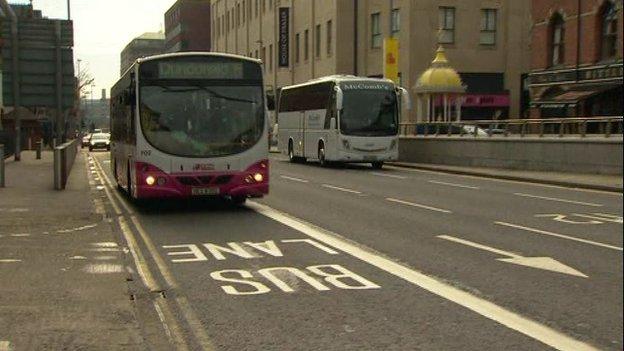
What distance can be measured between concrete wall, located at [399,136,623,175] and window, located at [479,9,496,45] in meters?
21.1

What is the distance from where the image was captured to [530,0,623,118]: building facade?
113 ft

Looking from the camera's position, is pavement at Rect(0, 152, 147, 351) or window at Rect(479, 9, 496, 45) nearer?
pavement at Rect(0, 152, 147, 351)

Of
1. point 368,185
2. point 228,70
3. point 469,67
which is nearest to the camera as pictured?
point 228,70

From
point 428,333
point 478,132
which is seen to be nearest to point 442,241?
point 428,333

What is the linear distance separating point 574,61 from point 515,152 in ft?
43.2

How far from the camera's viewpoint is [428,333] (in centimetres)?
589

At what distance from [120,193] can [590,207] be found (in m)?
11.1

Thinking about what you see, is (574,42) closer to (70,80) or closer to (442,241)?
(70,80)

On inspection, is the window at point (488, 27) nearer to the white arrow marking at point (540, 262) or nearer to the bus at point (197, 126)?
the bus at point (197, 126)

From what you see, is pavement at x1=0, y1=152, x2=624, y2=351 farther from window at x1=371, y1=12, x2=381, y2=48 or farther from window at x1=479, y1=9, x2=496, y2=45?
window at x1=371, y1=12, x2=381, y2=48

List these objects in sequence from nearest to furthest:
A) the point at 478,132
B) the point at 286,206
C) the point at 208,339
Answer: the point at 208,339 → the point at 286,206 → the point at 478,132

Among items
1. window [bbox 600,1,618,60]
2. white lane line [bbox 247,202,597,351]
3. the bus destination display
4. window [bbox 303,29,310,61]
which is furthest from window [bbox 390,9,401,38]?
white lane line [bbox 247,202,597,351]

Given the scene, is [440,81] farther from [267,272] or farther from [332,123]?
[267,272]

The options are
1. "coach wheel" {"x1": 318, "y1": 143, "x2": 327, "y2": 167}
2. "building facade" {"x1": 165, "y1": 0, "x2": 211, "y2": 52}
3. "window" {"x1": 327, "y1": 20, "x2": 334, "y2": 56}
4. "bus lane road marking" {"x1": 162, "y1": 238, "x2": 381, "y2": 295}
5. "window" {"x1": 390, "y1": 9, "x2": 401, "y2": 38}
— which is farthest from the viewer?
"building facade" {"x1": 165, "y1": 0, "x2": 211, "y2": 52}
